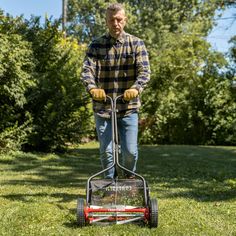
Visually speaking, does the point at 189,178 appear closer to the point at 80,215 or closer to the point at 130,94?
the point at 130,94

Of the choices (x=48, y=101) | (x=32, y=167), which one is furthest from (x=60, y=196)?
(x=48, y=101)

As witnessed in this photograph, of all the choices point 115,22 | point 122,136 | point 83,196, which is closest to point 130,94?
point 122,136

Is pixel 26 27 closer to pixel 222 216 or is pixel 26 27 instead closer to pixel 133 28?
pixel 222 216

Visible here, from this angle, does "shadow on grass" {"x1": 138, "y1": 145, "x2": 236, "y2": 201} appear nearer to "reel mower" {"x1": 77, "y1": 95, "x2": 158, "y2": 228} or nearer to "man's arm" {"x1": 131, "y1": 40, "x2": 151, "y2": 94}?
"reel mower" {"x1": 77, "y1": 95, "x2": 158, "y2": 228}

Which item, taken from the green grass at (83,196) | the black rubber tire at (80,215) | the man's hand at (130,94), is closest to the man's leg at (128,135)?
the man's hand at (130,94)

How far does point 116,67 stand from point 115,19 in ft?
1.46

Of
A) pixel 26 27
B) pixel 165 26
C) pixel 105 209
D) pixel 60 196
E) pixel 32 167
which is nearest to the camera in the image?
pixel 105 209

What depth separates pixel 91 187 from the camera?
4.14 m

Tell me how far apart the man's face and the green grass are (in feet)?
5.55

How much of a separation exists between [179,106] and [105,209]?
15.0m

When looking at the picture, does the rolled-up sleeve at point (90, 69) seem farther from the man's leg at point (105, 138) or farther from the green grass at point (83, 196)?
the green grass at point (83, 196)

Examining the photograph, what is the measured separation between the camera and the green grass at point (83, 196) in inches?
152

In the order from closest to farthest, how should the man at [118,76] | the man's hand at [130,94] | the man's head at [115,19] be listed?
1. the man's hand at [130,94]
2. the man's head at [115,19]
3. the man at [118,76]

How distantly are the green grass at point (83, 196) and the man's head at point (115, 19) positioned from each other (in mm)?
1698
